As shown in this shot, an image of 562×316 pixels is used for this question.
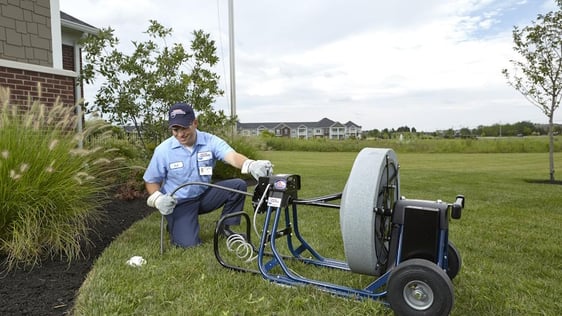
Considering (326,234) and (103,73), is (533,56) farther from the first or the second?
(103,73)

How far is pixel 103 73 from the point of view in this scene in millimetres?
7469

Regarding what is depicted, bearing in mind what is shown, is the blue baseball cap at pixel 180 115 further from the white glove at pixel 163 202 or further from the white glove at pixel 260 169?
the white glove at pixel 260 169

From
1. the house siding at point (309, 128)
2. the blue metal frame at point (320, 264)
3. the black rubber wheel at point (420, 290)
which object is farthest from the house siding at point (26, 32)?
the house siding at point (309, 128)

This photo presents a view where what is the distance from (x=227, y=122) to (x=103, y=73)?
2.63 m

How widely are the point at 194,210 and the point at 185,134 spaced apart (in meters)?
0.75

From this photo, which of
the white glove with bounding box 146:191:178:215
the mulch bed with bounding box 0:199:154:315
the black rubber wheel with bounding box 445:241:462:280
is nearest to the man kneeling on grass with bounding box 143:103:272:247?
the white glove with bounding box 146:191:178:215

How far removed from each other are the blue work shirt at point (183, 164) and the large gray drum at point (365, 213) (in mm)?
1856

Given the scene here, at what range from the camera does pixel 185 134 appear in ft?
13.1

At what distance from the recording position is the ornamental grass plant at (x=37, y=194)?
3275 millimetres

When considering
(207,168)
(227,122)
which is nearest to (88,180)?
(207,168)

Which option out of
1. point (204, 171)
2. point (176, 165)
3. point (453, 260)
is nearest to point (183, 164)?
point (176, 165)

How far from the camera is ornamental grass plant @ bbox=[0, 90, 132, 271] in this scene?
3.28 m

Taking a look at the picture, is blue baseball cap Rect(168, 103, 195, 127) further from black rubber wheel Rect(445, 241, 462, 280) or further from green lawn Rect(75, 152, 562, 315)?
black rubber wheel Rect(445, 241, 462, 280)

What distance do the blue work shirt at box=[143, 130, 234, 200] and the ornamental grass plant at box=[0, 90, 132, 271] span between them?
622 mm
